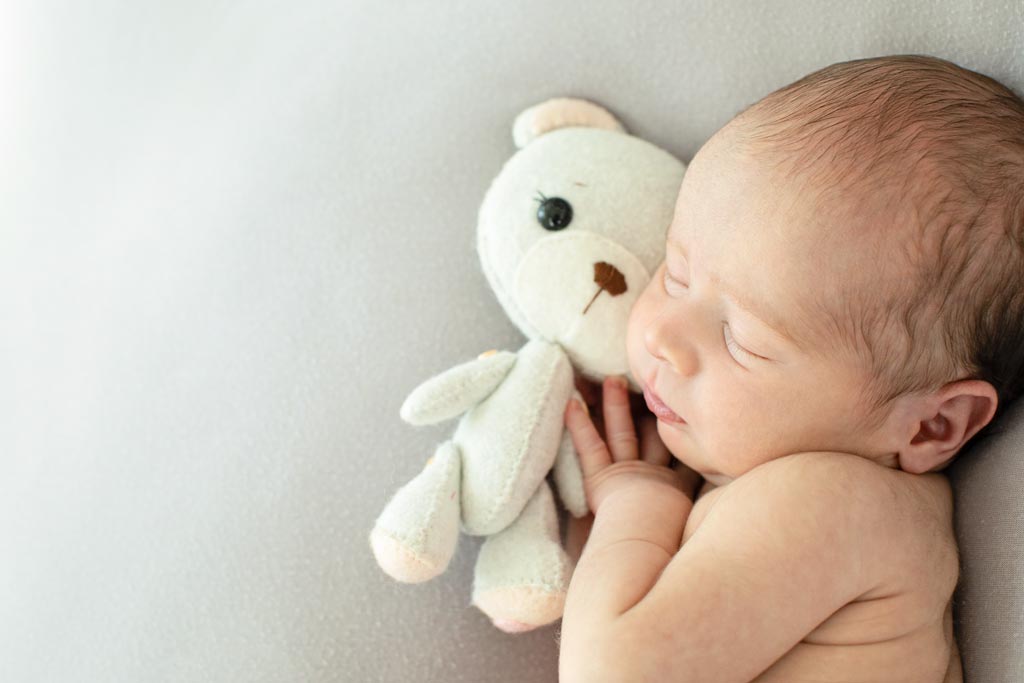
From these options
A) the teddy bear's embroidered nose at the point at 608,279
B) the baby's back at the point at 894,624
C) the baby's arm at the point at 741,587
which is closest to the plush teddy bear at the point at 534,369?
the teddy bear's embroidered nose at the point at 608,279

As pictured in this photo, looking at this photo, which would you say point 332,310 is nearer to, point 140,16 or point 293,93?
point 293,93

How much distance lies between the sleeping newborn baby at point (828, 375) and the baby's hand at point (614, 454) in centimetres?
8

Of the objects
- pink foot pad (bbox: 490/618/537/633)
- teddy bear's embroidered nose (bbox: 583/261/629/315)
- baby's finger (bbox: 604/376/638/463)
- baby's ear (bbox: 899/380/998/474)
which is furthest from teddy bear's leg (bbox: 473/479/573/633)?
baby's ear (bbox: 899/380/998/474)

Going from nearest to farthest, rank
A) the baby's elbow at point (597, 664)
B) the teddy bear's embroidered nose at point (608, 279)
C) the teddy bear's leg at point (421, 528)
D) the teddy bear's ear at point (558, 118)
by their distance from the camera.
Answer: the baby's elbow at point (597, 664) → the teddy bear's leg at point (421, 528) → the teddy bear's embroidered nose at point (608, 279) → the teddy bear's ear at point (558, 118)

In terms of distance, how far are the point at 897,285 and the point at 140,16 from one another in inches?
43.2

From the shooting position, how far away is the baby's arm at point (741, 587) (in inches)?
28.2

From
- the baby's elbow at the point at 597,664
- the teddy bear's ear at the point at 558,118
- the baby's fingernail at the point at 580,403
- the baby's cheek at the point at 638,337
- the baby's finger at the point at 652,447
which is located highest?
the teddy bear's ear at the point at 558,118

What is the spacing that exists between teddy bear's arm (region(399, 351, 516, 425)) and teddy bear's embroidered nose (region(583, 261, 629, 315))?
11 cm

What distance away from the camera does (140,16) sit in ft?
4.28

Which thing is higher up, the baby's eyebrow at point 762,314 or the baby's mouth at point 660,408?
the baby's eyebrow at point 762,314

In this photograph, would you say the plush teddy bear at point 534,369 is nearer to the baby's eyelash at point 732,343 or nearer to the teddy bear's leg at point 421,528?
the teddy bear's leg at point 421,528

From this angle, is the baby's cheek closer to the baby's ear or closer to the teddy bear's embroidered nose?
the teddy bear's embroidered nose

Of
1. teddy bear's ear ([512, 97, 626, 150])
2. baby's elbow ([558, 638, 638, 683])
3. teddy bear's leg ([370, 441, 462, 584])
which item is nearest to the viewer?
baby's elbow ([558, 638, 638, 683])

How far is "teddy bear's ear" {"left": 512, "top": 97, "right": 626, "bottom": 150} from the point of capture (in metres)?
1.05
